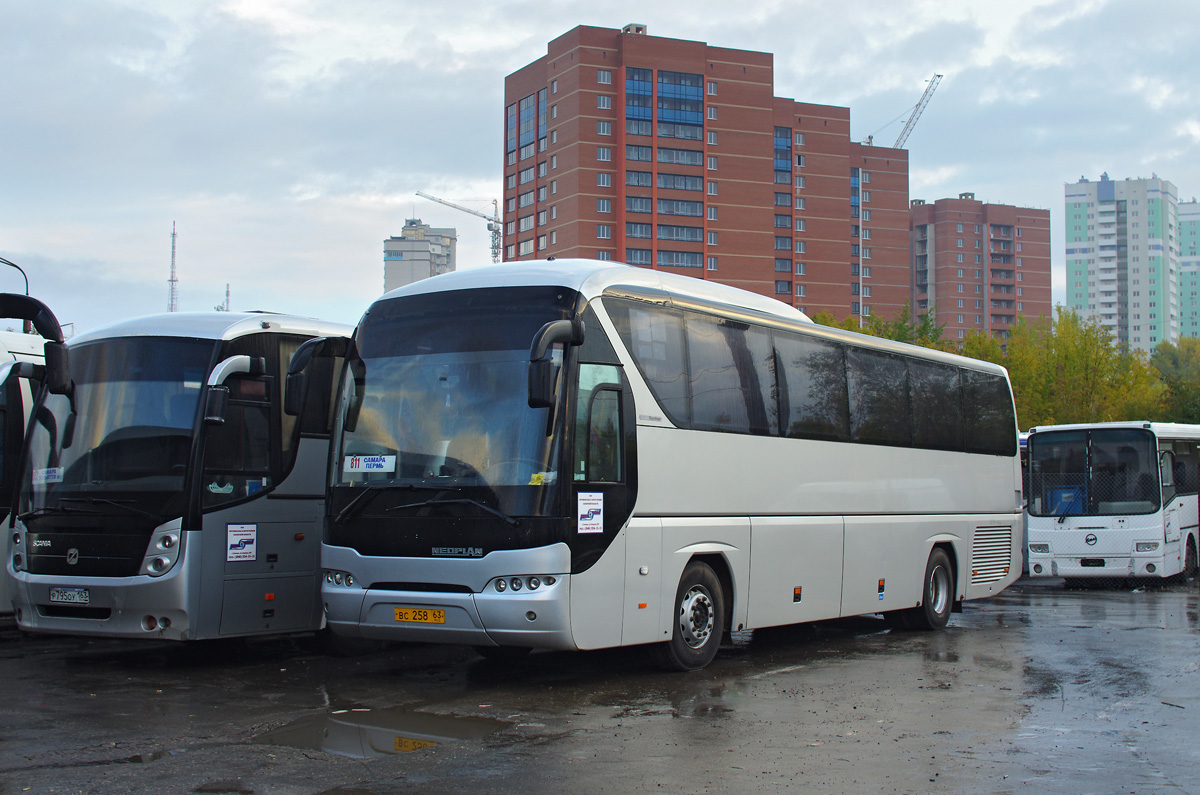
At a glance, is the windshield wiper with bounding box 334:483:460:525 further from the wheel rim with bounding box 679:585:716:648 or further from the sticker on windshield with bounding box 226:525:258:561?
the wheel rim with bounding box 679:585:716:648

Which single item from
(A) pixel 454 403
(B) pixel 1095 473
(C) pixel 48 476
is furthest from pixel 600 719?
(B) pixel 1095 473

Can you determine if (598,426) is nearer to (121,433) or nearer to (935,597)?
(121,433)

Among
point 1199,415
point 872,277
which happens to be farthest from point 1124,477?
point 872,277

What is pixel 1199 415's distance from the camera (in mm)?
49188

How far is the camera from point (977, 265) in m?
166

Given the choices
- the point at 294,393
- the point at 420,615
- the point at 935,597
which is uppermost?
the point at 294,393

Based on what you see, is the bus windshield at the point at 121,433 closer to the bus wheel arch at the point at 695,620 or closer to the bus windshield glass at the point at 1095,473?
the bus wheel arch at the point at 695,620

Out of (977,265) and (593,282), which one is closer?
(593,282)

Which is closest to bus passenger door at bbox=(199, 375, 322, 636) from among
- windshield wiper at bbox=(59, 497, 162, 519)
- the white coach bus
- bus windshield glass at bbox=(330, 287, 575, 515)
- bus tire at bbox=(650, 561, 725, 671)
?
windshield wiper at bbox=(59, 497, 162, 519)

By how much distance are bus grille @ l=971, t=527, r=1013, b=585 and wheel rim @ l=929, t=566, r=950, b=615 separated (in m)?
0.72

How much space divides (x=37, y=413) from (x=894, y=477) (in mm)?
9326

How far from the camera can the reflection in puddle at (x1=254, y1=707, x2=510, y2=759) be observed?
7680mm

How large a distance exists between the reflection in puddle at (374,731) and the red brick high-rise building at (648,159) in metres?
101

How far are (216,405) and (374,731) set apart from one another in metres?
3.74
